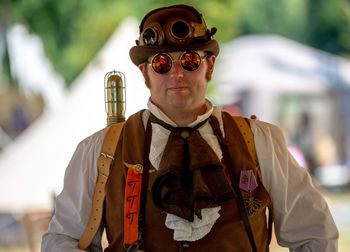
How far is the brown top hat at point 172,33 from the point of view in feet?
4.51

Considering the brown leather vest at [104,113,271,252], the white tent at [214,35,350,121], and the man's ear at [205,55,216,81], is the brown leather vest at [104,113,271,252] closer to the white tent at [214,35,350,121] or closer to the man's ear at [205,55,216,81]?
the man's ear at [205,55,216,81]

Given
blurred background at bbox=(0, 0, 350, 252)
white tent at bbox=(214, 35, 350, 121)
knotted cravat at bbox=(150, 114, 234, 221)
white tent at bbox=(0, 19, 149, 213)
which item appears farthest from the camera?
white tent at bbox=(214, 35, 350, 121)

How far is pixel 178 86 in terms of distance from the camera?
1366 mm

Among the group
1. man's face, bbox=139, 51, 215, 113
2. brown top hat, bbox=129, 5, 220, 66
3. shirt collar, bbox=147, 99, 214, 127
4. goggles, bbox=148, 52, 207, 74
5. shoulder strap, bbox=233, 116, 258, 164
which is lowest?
shoulder strap, bbox=233, 116, 258, 164

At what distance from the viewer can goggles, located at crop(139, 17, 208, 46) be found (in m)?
1.37

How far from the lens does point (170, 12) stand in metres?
1.40

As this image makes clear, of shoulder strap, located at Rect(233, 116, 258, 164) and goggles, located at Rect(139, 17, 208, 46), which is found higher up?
goggles, located at Rect(139, 17, 208, 46)

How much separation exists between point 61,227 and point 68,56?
3.60m

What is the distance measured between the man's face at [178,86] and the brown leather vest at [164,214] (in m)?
0.09

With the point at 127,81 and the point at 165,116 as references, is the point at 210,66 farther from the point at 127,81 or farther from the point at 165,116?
the point at 127,81

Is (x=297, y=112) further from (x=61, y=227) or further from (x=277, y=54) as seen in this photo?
(x=61, y=227)

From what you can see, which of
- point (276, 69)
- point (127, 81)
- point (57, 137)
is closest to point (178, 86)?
point (127, 81)

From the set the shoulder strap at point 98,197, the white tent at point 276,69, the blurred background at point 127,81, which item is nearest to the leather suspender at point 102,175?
the shoulder strap at point 98,197

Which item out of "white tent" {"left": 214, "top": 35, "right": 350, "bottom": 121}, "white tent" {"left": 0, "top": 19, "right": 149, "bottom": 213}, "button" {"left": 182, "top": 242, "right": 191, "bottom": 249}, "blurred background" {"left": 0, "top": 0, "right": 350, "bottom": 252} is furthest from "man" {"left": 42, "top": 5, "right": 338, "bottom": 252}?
"white tent" {"left": 214, "top": 35, "right": 350, "bottom": 121}
